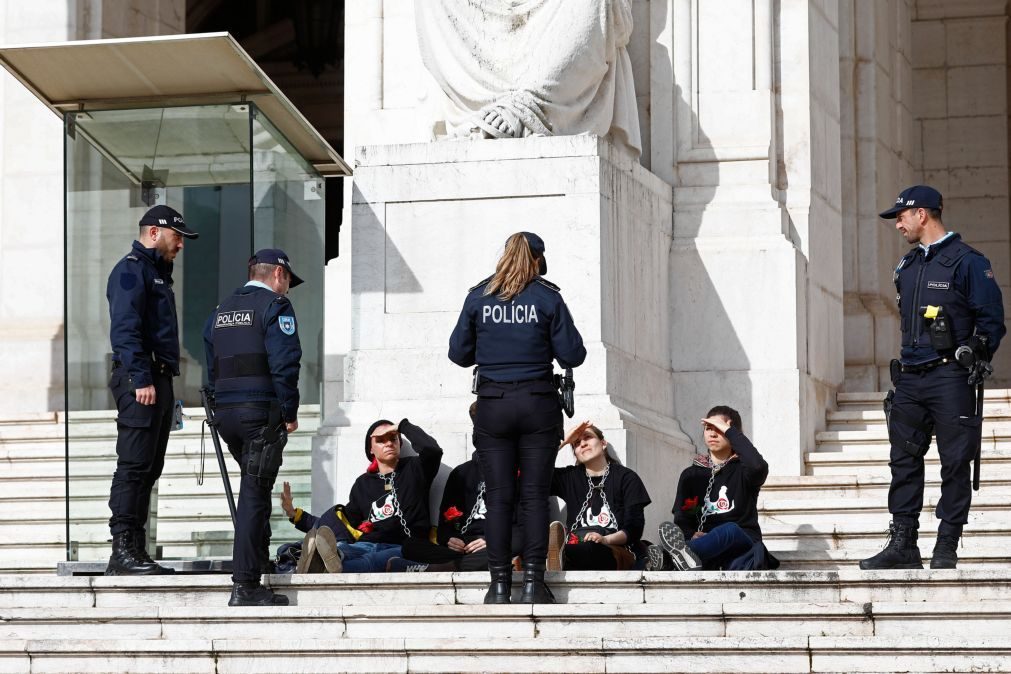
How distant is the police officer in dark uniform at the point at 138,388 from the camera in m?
10.7

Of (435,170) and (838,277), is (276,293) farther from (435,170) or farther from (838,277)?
(838,277)

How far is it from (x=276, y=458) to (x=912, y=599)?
10.3ft

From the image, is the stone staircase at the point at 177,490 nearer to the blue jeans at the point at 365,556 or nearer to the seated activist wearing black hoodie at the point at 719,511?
the blue jeans at the point at 365,556

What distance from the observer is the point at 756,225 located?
14.5 m

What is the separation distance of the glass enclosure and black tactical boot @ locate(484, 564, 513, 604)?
325 cm

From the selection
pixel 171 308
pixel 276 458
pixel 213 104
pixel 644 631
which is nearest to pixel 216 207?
pixel 213 104

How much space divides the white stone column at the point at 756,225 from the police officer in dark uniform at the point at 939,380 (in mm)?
3684

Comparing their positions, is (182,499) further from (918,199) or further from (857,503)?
(918,199)

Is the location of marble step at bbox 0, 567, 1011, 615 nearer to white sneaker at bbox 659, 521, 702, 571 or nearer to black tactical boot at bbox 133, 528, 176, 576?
black tactical boot at bbox 133, 528, 176, 576

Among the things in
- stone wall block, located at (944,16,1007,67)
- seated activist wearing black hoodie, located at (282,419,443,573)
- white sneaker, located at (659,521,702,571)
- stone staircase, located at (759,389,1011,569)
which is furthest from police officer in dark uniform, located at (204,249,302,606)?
stone wall block, located at (944,16,1007,67)

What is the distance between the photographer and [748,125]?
14.9 meters

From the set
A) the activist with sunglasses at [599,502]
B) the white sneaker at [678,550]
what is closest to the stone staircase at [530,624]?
the white sneaker at [678,550]

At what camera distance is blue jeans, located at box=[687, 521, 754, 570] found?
35.4 ft

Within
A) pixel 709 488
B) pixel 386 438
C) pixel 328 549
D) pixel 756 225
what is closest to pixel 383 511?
pixel 386 438
